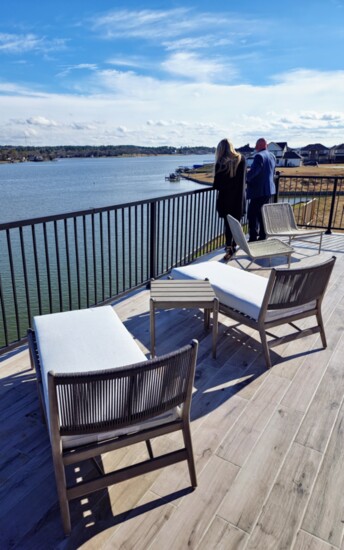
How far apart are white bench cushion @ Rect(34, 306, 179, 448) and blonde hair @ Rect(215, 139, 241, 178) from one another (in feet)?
10.4

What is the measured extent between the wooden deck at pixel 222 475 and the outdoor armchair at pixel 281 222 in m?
2.91

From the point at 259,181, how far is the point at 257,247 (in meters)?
1.32

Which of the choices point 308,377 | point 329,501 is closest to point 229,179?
point 308,377

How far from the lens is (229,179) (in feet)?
15.9

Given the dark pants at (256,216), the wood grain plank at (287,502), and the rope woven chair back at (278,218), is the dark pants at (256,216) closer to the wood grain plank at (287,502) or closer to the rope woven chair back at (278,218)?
the rope woven chair back at (278,218)

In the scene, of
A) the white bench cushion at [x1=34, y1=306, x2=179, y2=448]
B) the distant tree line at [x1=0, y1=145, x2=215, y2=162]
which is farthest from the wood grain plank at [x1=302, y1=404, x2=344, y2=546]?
the distant tree line at [x1=0, y1=145, x2=215, y2=162]

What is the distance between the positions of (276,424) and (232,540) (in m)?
0.77

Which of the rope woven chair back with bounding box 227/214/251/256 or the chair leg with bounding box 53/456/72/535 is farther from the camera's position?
the rope woven chair back with bounding box 227/214/251/256

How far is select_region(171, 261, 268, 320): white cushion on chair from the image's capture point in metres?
2.71

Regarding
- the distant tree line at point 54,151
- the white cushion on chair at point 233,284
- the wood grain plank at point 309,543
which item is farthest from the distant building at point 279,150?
the wood grain plank at point 309,543

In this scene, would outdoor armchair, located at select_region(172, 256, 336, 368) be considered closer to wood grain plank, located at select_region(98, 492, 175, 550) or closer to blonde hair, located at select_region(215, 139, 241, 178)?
wood grain plank, located at select_region(98, 492, 175, 550)

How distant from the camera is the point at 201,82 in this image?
897 cm

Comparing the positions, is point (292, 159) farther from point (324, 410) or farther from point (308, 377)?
point (324, 410)

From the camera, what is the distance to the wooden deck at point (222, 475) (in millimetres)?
1412
